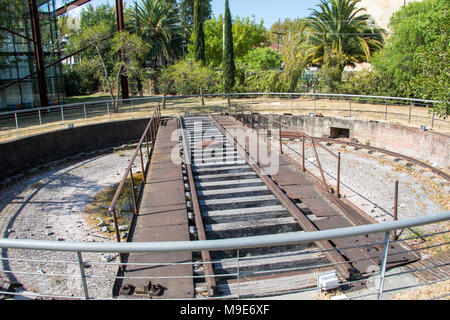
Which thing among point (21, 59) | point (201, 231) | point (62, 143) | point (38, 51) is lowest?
point (201, 231)

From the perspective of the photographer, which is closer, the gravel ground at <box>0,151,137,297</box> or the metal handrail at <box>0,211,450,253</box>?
the metal handrail at <box>0,211,450,253</box>

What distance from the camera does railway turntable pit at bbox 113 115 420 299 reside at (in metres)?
5.09

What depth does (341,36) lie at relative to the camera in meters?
28.7

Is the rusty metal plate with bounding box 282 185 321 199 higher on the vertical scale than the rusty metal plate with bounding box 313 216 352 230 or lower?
higher

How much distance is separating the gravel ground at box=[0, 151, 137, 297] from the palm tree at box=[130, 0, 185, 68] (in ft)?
72.2

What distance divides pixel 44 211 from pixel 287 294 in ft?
26.8

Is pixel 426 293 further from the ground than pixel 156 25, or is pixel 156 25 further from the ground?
pixel 156 25

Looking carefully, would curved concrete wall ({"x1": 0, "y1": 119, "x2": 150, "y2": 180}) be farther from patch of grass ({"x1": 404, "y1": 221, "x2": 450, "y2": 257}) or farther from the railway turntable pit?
patch of grass ({"x1": 404, "y1": 221, "x2": 450, "y2": 257})

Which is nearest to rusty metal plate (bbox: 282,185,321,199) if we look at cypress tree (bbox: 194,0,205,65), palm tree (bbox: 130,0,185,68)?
cypress tree (bbox: 194,0,205,65)

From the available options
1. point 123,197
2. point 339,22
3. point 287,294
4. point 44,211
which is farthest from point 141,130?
point 339,22

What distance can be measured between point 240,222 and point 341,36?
975 inches

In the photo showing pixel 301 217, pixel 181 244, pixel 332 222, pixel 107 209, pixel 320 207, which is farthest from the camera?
pixel 107 209

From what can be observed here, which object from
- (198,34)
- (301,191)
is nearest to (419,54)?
(301,191)

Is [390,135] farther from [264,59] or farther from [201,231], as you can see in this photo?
[264,59]
